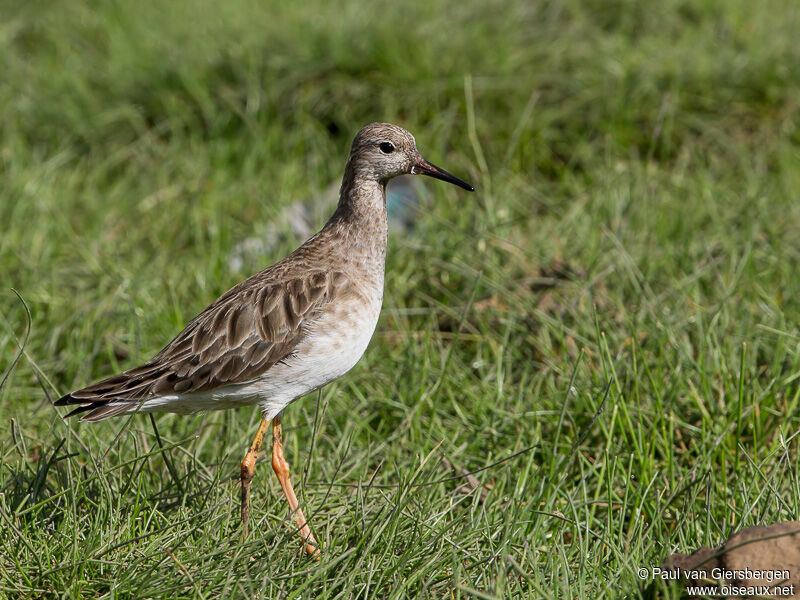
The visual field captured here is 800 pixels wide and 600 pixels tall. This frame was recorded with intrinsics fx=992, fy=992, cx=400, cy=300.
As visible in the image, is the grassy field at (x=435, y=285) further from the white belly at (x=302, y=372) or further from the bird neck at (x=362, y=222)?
the bird neck at (x=362, y=222)

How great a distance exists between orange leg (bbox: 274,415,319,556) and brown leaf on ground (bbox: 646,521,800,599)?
1.42m

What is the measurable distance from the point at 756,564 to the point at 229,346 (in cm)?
242

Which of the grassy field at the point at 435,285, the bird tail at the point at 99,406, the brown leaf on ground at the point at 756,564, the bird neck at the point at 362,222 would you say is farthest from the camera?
the bird neck at the point at 362,222

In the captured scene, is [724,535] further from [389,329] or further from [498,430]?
[389,329]

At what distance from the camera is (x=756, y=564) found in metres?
3.30

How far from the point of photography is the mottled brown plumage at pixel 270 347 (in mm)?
4449

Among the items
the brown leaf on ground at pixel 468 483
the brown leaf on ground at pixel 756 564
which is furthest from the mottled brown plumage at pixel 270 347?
the brown leaf on ground at pixel 756 564

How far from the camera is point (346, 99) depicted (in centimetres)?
827

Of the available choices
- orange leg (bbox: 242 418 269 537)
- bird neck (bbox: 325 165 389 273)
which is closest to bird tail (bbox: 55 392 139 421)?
orange leg (bbox: 242 418 269 537)

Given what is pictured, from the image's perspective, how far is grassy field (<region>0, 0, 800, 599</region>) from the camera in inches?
160

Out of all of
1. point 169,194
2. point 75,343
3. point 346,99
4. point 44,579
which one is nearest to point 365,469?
point 44,579

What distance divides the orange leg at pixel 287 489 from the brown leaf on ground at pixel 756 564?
4.65 ft

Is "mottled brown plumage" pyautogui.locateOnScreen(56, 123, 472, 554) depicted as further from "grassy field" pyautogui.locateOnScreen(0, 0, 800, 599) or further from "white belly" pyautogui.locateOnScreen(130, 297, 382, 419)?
"grassy field" pyautogui.locateOnScreen(0, 0, 800, 599)

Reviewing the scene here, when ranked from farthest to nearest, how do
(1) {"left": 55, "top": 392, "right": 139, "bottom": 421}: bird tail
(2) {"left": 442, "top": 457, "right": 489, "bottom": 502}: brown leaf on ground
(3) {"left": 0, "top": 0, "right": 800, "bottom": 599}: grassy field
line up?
(2) {"left": 442, "top": 457, "right": 489, "bottom": 502}: brown leaf on ground, (1) {"left": 55, "top": 392, "right": 139, "bottom": 421}: bird tail, (3) {"left": 0, "top": 0, "right": 800, "bottom": 599}: grassy field
